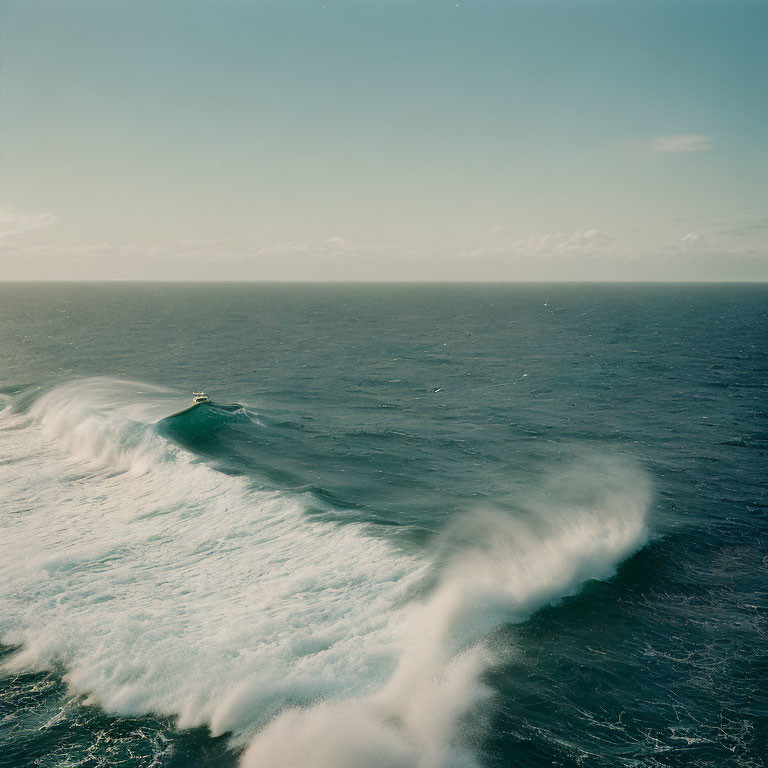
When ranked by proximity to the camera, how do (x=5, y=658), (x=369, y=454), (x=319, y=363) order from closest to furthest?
1. (x=5, y=658)
2. (x=369, y=454)
3. (x=319, y=363)

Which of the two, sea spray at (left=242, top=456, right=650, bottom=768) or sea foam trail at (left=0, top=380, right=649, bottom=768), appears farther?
sea foam trail at (left=0, top=380, right=649, bottom=768)

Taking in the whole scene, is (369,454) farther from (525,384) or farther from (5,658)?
(525,384)

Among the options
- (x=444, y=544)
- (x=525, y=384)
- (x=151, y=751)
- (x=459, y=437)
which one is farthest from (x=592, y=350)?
(x=151, y=751)

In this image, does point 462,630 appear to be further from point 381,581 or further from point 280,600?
point 280,600

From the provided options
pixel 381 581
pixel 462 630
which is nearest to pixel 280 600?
pixel 381 581

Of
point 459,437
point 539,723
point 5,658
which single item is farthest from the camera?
point 459,437
